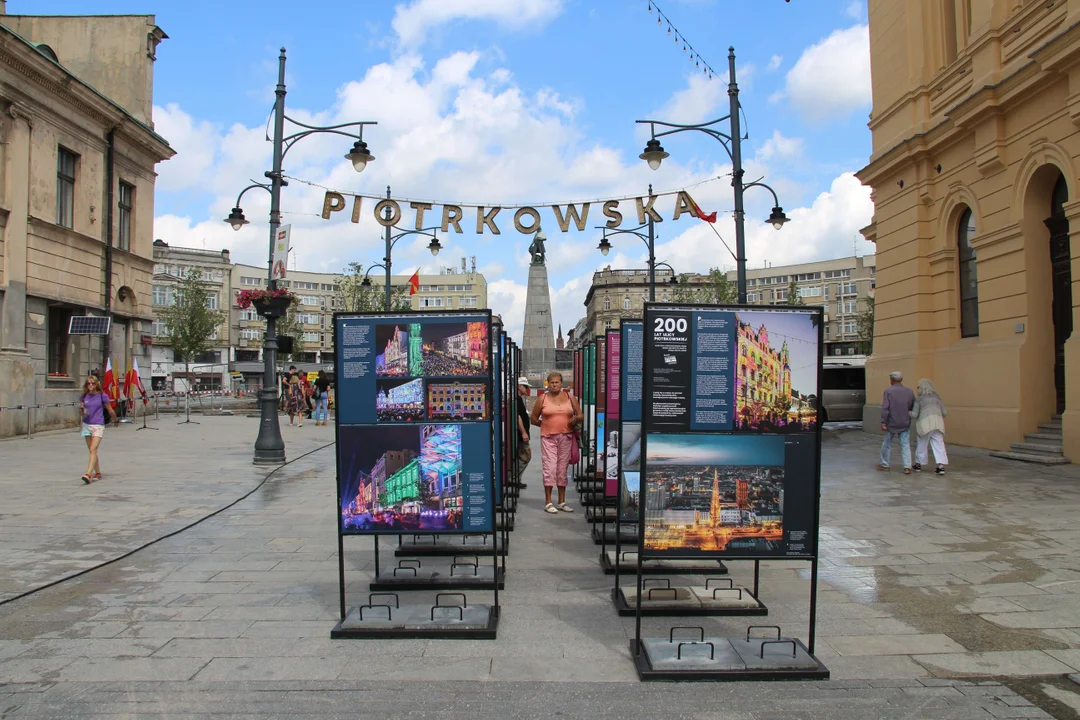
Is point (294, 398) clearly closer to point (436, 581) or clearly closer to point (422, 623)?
point (436, 581)

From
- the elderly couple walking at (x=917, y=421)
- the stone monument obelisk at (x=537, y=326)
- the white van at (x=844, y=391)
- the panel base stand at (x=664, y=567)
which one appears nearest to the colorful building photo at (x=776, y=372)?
the panel base stand at (x=664, y=567)

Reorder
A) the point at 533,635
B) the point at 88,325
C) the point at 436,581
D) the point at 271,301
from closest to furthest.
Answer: the point at 533,635, the point at 436,581, the point at 271,301, the point at 88,325

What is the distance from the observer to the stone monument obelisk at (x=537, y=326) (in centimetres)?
3981

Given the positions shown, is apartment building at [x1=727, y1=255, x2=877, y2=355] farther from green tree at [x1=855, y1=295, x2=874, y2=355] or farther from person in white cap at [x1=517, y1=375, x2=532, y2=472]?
person in white cap at [x1=517, y1=375, x2=532, y2=472]

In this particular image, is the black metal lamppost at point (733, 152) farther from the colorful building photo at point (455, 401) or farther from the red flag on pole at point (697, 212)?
the colorful building photo at point (455, 401)

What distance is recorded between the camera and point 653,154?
47.1 ft

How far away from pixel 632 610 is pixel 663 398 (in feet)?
5.75

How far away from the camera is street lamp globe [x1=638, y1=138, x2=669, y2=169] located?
46.9ft

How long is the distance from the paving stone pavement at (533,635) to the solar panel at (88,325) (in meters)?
13.5

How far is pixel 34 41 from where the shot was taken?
24.2 meters

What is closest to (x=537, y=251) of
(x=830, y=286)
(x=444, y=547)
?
(x=444, y=547)

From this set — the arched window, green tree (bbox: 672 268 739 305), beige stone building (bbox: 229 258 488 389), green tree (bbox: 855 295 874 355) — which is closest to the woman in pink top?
the arched window

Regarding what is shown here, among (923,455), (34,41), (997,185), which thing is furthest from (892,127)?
(34,41)

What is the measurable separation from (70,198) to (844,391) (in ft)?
78.8
